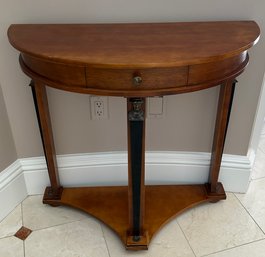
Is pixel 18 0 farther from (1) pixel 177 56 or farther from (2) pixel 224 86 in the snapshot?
(2) pixel 224 86

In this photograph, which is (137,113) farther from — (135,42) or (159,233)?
(159,233)

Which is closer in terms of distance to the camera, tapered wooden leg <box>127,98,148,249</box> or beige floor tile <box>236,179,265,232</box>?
tapered wooden leg <box>127,98,148,249</box>

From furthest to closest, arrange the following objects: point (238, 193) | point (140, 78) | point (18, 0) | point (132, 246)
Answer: point (238, 193) < point (132, 246) < point (18, 0) < point (140, 78)

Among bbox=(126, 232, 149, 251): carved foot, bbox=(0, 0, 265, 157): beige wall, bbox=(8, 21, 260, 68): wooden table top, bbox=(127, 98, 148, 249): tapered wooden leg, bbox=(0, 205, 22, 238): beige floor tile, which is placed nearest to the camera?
bbox=(8, 21, 260, 68): wooden table top

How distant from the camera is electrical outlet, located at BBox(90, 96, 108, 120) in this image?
1.28 m

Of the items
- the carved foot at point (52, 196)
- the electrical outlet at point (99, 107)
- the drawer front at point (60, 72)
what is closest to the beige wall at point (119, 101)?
the electrical outlet at point (99, 107)

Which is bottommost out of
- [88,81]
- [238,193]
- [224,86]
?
[238,193]

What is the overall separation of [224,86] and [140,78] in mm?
451

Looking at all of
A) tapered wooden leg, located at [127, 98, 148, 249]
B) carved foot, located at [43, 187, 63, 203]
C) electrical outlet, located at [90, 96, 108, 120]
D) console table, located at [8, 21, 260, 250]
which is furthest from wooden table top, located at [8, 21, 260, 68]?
carved foot, located at [43, 187, 63, 203]

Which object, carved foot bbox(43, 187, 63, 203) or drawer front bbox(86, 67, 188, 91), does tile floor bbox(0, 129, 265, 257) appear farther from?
drawer front bbox(86, 67, 188, 91)

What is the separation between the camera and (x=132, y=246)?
3.95 feet

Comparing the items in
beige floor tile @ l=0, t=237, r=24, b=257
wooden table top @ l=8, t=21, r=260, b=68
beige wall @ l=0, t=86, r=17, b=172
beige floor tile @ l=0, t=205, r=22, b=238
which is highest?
wooden table top @ l=8, t=21, r=260, b=68

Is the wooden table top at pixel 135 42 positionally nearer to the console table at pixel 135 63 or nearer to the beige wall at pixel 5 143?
the console table at pixel 135 63

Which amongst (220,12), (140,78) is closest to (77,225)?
(140,78)
